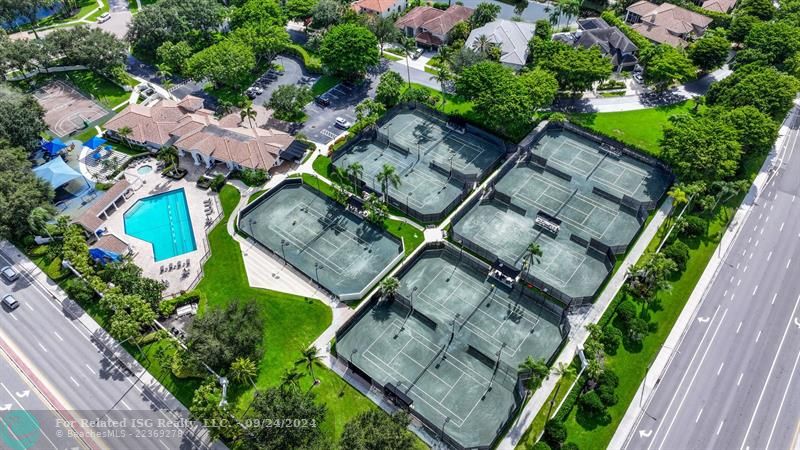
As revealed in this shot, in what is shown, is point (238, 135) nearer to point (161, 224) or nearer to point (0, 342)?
point (161, 224)

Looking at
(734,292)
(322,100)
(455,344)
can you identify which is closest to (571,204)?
(734,292)

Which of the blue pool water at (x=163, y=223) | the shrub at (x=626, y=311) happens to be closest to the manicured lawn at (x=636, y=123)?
the shrub at (x=626, y=311)

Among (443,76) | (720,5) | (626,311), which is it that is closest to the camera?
(626,311)

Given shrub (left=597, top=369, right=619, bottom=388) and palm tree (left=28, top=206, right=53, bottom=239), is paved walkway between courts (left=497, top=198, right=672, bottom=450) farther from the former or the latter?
palm tree (left=28, top=206, right=53, bottom=239)

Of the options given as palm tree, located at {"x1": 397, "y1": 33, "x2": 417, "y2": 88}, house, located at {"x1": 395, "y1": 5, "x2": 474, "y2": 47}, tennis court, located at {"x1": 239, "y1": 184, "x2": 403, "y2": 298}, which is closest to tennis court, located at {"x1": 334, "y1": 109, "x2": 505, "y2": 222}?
tennis court, located at {"x1": 239, "y1": 184, "x2": 403, "y2": 298}

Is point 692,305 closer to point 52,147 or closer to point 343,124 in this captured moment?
point 343,124

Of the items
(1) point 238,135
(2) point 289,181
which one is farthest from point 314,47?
(2) point 289,181
